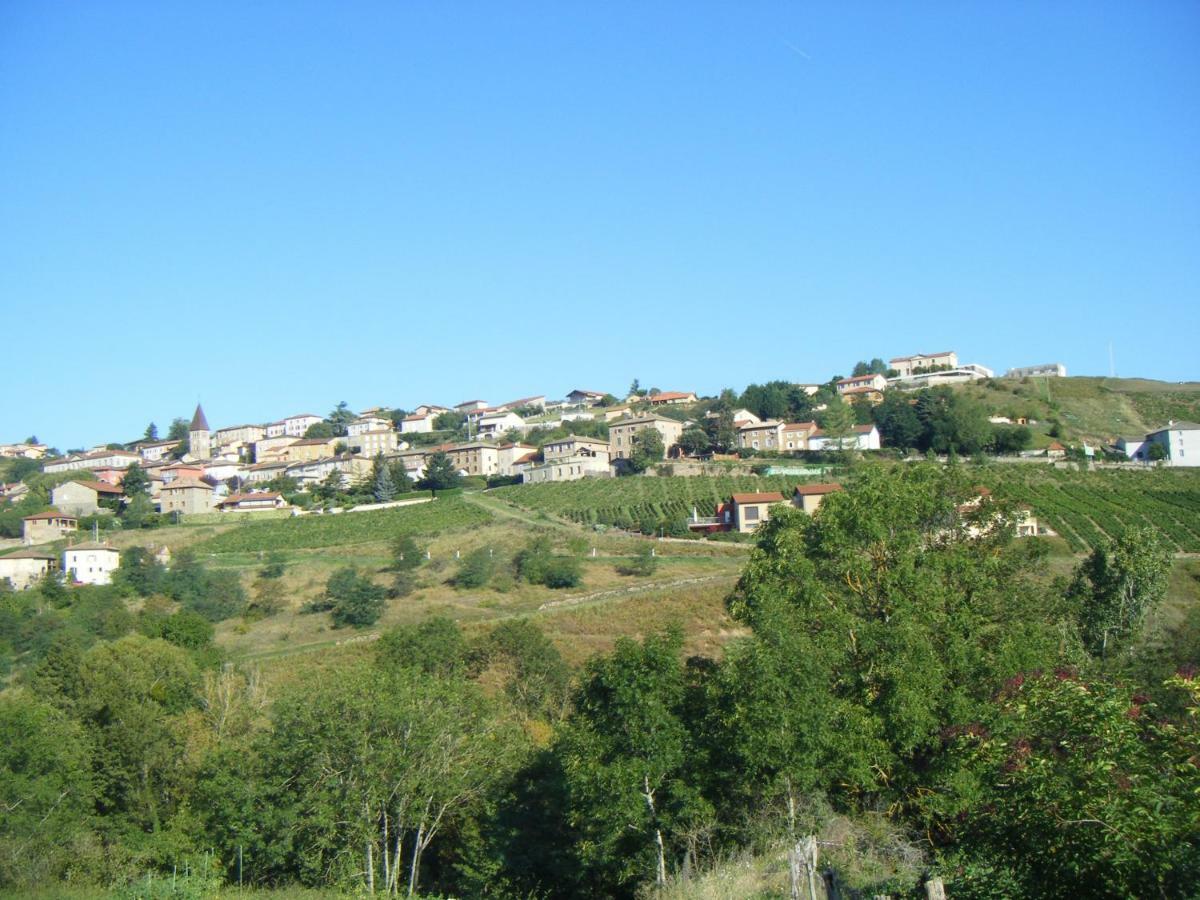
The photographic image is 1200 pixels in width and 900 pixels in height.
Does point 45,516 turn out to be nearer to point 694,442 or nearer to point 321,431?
point 321,431

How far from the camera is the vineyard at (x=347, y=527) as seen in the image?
63688 mm

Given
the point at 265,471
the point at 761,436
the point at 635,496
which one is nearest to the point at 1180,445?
the point at 761,436

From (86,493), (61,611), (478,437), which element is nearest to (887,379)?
(478,437)

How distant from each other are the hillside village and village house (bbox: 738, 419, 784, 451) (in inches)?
4.1

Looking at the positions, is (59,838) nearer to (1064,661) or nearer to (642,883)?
(642,883)

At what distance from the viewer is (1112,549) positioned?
32.8 meters

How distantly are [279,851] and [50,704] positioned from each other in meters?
10.3

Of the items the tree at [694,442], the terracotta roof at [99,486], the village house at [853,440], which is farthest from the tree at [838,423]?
the terracotta roof at [99,486]

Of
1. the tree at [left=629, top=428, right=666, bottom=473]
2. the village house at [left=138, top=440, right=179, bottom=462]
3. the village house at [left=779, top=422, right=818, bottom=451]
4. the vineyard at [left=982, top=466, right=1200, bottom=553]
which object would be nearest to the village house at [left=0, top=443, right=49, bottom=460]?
the village house at [left=138, top=440, right=179, bottom=462]

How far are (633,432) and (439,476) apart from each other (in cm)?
1795

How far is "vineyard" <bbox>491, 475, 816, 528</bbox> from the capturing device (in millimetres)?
62812

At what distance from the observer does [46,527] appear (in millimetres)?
75125

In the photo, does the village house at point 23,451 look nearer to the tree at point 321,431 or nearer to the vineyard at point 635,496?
the tree at point 321,431

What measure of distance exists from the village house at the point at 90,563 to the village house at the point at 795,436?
49.3 m
